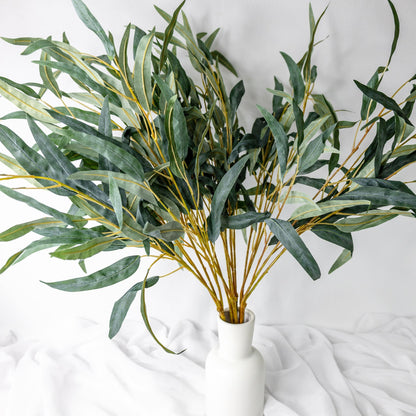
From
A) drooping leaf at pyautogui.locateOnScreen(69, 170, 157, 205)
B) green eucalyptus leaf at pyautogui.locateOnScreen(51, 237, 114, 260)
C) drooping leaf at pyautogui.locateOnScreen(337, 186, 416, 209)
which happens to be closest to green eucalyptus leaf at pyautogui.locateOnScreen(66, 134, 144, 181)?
drooping leaf at pyautogui.locateOnScreen(69, 170, 157, 205)

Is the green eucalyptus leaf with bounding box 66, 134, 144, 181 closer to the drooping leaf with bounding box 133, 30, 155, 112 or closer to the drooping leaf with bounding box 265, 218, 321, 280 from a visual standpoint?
the drooping leaf with bounding box 133, 30, 155, 112

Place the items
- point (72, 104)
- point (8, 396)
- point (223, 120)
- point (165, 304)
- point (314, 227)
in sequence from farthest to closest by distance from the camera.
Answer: point (165, 304) < point (72, 104) < point (8, 396) < point (223, 120) < point (314, 227)

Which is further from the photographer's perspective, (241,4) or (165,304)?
(165,304)

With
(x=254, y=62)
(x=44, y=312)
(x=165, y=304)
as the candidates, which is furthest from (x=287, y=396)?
(x=254, y=62)

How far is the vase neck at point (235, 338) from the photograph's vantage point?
1.03 m

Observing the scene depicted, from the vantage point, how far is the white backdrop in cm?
130

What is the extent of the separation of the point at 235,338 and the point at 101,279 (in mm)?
390

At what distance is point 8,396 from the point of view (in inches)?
49.0

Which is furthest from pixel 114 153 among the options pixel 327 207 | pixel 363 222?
pixel 363 222

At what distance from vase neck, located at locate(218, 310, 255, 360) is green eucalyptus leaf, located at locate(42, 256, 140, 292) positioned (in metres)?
0.31

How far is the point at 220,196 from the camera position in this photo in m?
0.79

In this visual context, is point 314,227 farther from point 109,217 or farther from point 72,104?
point 72,104

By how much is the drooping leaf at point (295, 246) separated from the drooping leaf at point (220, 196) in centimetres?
10

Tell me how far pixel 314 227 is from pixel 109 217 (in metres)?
0.48
